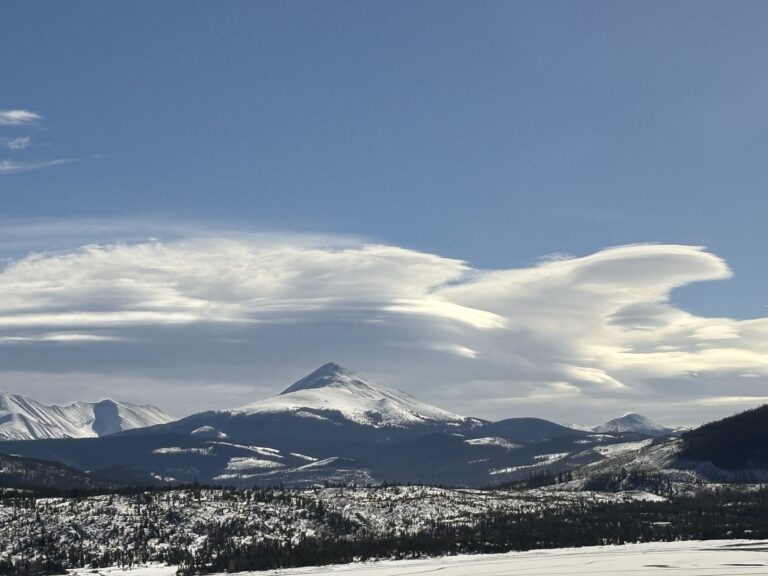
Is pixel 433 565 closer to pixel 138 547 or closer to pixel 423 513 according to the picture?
pixel 138 547

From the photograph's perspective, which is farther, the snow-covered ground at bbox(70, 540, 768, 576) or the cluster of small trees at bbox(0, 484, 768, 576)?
the cluster of small trees at bbox(0, 484, 768, 576)

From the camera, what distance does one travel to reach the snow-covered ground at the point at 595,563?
10174 centimetres

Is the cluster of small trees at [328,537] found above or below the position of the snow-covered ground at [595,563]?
above

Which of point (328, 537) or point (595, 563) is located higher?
point (328, 537)

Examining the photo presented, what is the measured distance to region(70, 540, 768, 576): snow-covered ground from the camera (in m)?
102

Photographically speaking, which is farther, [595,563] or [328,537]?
[328,537]

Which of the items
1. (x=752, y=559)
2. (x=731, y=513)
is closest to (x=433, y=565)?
(x=752, y=559)

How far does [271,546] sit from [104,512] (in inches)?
1386

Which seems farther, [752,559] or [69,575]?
[69,575]

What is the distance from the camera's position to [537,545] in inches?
5625

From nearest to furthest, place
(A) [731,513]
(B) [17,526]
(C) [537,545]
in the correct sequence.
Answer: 1. (C) [537,545]
2. (B) [17,526]
3. (A) [731,513]

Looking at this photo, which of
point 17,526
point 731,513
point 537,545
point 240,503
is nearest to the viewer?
point 537,545

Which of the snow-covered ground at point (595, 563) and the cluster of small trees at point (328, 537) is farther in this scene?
the cluster of small trees at point (328, 537)

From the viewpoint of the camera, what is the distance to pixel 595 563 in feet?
368
